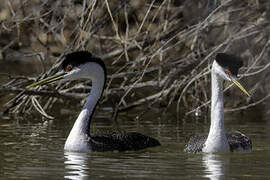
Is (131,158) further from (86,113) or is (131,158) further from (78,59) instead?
(78,59)

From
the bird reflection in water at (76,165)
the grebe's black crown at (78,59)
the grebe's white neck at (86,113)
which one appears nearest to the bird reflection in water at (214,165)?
the bird reflection in water at (76,165)

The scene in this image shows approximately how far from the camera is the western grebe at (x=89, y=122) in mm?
9172

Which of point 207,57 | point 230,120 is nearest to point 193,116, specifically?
point 230,120

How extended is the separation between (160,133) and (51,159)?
2.88 metres

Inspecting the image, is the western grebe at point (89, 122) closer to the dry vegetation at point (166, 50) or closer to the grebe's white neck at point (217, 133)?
the grebe's white neck at point (217, 133)

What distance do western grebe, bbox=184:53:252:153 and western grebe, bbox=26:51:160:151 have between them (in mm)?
779

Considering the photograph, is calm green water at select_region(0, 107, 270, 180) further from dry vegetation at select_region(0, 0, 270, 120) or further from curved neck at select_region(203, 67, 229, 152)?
dry vegetation at select_region(0, 0, 270, 120)

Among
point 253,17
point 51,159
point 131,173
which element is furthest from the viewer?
point 253,17

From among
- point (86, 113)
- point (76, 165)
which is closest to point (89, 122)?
point (86, 113)

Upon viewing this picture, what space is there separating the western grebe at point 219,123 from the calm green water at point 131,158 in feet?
0.44

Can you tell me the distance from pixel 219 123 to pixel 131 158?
3.63ft

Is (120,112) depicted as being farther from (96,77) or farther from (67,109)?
(96,77)

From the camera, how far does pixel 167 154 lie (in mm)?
8805

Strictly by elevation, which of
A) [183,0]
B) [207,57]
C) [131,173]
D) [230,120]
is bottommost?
[131,173]
